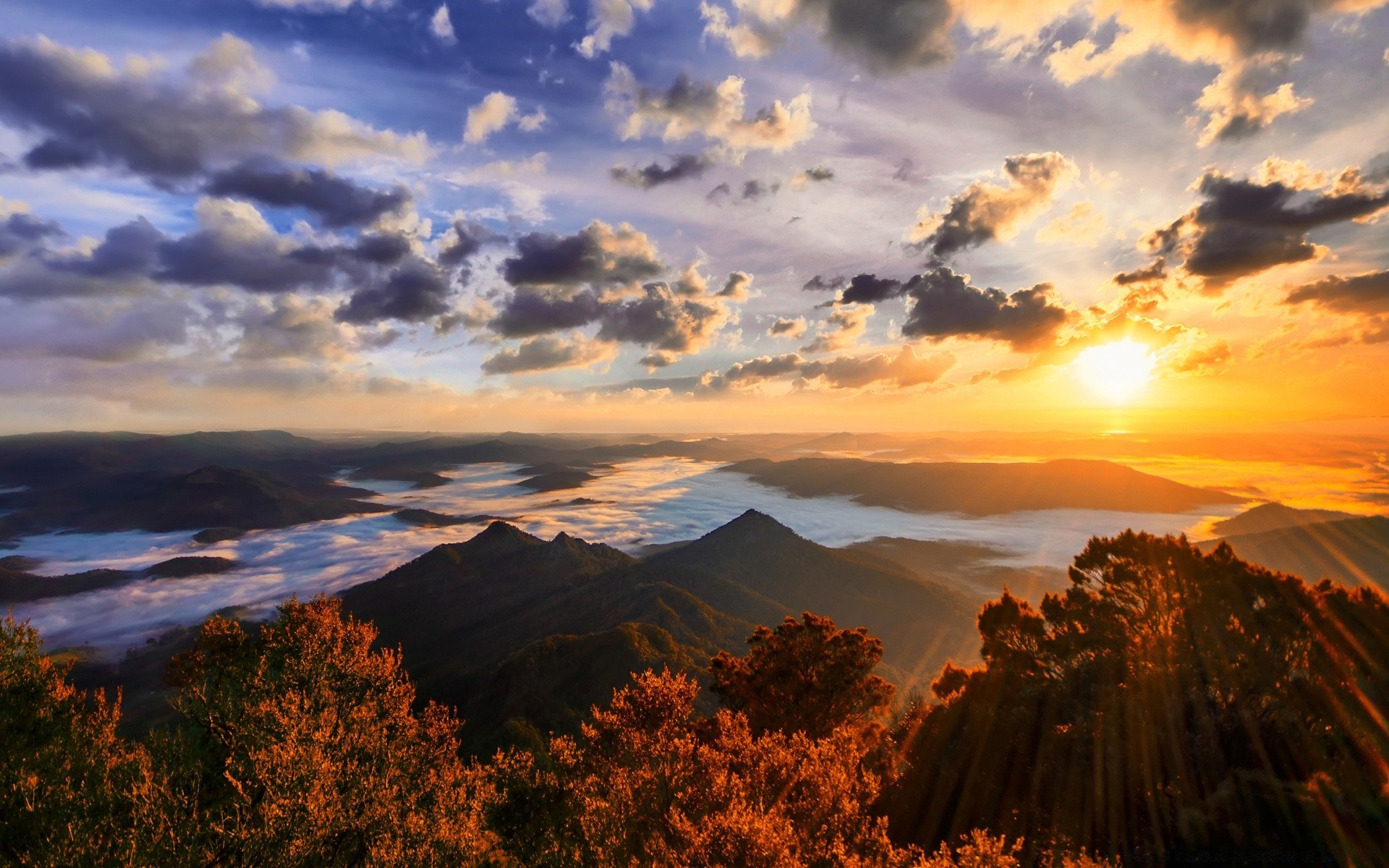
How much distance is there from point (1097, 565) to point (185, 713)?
56.8m

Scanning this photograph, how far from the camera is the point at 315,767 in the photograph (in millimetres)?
21703

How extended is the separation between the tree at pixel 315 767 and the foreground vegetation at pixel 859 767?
0.52ft

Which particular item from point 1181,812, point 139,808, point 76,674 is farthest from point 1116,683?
point 76,674

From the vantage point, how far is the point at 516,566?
182m

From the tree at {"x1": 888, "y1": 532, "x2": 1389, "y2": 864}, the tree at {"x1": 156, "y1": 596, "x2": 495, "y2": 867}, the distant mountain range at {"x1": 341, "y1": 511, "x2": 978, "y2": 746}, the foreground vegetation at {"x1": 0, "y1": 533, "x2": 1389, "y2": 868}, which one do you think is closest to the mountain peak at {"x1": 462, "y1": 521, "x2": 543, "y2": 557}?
the distant mountain range at {"x1": 341, "y1": 511, "x2": 978, "y2": 746}

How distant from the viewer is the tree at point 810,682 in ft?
145

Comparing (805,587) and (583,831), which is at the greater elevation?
(583,831)

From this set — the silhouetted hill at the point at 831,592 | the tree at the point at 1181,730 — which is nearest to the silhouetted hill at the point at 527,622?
the silhouetted hill at the point at 831,592

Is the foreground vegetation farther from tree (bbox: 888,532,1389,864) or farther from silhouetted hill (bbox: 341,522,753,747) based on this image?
silhouetted hill (bbox: 341,522,753,747)

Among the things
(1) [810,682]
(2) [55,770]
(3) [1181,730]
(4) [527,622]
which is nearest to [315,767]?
(2) [55,770]

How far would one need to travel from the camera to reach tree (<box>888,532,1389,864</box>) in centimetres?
1962

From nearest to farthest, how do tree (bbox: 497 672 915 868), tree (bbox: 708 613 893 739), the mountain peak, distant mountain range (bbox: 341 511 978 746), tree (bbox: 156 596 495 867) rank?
tree (bbox: 497 672 915 868)
tree (bbox: 156 596 495 867)
tree (bbox: 708 613 893 739)
distant mountain range (bbox: 341 511 978 746)
the mountain peak

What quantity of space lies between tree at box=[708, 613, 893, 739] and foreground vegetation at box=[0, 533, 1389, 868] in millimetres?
8278

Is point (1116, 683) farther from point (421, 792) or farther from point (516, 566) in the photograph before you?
point (516, 566)
